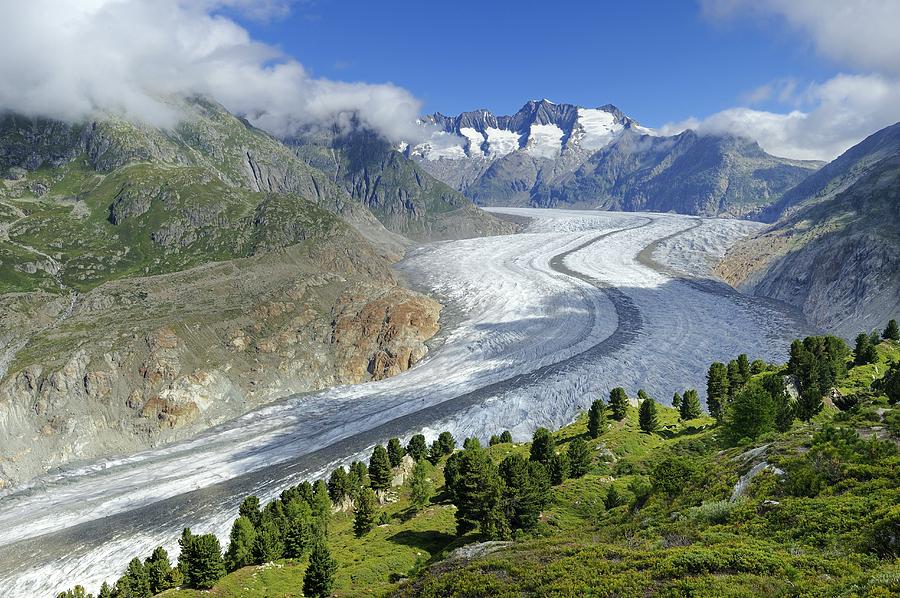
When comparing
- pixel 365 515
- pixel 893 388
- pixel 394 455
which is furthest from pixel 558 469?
pixel 893 388

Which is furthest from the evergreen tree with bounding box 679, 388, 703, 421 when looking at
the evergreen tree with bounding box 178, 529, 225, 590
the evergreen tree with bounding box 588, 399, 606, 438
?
the evergreen tree with bounding box 178, 529, 225, 590

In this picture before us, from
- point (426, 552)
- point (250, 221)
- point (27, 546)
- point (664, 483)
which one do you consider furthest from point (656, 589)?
point (250, 221)

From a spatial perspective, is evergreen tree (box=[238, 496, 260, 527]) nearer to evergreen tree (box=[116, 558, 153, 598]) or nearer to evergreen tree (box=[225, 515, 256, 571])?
evergreen tree (box=[225, 515, 256, 571])

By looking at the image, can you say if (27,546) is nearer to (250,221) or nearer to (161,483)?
(161,483)

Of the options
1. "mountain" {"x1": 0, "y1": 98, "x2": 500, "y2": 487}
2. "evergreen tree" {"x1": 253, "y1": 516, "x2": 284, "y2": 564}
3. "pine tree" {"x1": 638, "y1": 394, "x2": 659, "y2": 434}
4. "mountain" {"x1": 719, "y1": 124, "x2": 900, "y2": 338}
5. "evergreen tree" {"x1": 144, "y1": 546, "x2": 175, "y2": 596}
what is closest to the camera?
"evergreen tree" {"x1": 144, "y1": 546, "x2": 175, "y2": 596}

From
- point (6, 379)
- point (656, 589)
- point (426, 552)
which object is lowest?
point (426, 552)

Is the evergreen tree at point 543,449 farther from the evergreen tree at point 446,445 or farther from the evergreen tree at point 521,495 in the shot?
the evergreen tree at point 446,445
